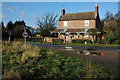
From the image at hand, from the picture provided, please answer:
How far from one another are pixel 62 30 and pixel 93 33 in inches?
338

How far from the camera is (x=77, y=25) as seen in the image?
3444 centimetres

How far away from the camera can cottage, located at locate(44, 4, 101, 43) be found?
3237 cm

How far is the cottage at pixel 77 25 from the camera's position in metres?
32.4

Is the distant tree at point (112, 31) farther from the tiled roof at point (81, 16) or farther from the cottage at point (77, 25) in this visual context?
the tiled roof at point (81, 16)

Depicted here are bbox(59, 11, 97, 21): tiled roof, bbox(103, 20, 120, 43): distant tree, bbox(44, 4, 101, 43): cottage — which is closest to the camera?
bbox(103, 20, 120, 43): distant tree

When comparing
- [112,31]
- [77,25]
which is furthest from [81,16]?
[112,31]

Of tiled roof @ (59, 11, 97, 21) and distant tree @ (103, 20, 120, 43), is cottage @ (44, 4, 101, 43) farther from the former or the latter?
distant tree @ (103, 20, 120, 43)

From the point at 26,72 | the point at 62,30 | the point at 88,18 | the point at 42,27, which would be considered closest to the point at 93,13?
the point at 88,18

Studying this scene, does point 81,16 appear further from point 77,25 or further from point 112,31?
point 112,31

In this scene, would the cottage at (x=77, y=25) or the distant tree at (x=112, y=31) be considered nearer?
the distant tree at (x=112, y=31)

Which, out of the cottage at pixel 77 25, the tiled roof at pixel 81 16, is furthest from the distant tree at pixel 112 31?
the tiled roof at pixel 81 16

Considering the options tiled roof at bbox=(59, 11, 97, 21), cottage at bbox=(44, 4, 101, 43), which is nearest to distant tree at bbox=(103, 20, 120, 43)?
cottage at bbox=(44, 4, 101, 43)

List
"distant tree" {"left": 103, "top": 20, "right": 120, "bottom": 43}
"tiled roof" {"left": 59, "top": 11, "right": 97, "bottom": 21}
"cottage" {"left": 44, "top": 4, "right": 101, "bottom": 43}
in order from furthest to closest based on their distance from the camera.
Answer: "tiled roof" {"left": 59, "top": 11, "right": 97, "bottom": 21} → "cottage" {"left": 44, "top": 4, "right": 101, "bottom": 43} → "distant tree" {"left": 103, "top": 20, "right": 120, "bottom": 43}

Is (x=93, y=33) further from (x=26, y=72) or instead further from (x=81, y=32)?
(x=26, y=72)
